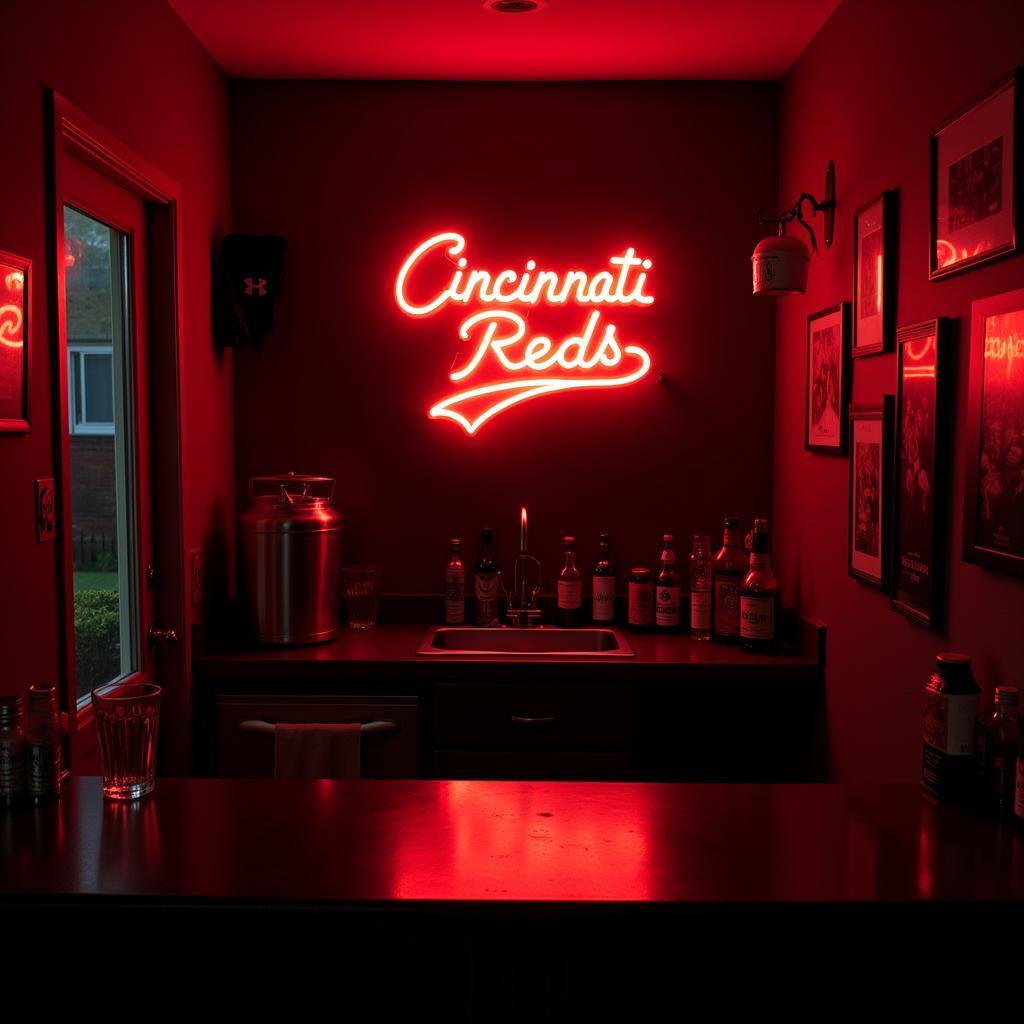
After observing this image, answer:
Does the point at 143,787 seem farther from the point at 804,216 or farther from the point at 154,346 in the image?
the point at 804,216

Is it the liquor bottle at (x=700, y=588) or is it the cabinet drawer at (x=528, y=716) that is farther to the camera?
the liquor bottle at (x=700, y=588)

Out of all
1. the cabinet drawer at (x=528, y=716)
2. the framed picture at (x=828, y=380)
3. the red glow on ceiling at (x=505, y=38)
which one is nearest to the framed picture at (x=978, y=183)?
the framed picture at (x=828, y=380)

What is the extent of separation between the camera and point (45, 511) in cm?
212

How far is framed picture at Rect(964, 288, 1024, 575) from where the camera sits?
1755 mm

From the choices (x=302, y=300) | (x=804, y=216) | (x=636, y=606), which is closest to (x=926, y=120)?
(x=804, y=216)

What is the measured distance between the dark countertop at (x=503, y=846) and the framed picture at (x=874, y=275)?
1.13 m

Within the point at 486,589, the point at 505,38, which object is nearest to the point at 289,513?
the point at 486,589

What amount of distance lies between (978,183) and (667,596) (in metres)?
1.71

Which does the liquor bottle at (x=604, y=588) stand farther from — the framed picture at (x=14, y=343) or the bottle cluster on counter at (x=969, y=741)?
the framed picture at (x=14, y=343)

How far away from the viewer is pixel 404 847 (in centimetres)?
156

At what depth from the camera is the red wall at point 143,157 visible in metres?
2.00

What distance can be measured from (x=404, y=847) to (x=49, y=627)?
1034mm

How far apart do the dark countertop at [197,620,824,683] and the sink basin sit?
0.32 metres

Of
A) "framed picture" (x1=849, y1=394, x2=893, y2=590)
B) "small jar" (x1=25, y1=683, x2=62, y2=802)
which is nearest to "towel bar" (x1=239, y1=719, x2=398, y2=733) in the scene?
"small jar" (x1=25, y1=683, x2=62, y2=802)
